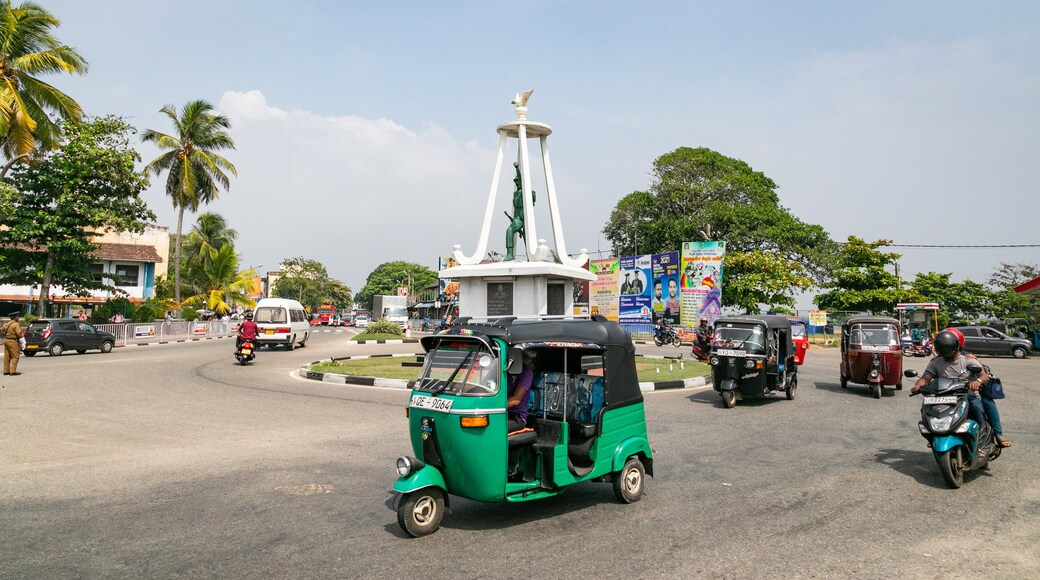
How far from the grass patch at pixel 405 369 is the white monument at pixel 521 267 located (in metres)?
3.48

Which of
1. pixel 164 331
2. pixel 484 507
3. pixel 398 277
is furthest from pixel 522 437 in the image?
pixel 398 277

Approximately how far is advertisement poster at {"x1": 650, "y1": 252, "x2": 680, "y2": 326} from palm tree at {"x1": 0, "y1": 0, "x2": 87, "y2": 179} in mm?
30706

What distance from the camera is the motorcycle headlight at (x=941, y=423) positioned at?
20.7ft

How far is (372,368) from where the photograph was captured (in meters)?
18.1

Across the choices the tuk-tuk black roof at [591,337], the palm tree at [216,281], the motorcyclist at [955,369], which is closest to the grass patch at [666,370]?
the motorcyclist at [955,369]

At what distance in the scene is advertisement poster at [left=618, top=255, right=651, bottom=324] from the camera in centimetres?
4028

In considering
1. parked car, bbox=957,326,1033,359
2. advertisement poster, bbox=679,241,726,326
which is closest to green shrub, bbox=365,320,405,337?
advertisement poster, bbox=679,241,726,326

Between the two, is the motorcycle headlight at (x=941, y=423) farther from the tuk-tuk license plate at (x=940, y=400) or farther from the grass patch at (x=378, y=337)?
the grass patch at (x=378, y=337)

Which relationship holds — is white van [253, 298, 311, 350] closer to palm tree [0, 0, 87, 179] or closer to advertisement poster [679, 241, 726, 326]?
palm tree [0, 0, 87, 179]

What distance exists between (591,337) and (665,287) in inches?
1345

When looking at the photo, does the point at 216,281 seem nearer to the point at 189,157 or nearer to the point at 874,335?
the point at 189,157

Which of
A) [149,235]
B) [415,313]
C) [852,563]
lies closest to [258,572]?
[852,563]

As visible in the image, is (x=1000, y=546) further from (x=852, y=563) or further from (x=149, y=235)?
(x=149, y=235)

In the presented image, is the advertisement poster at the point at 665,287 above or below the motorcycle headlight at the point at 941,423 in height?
above
